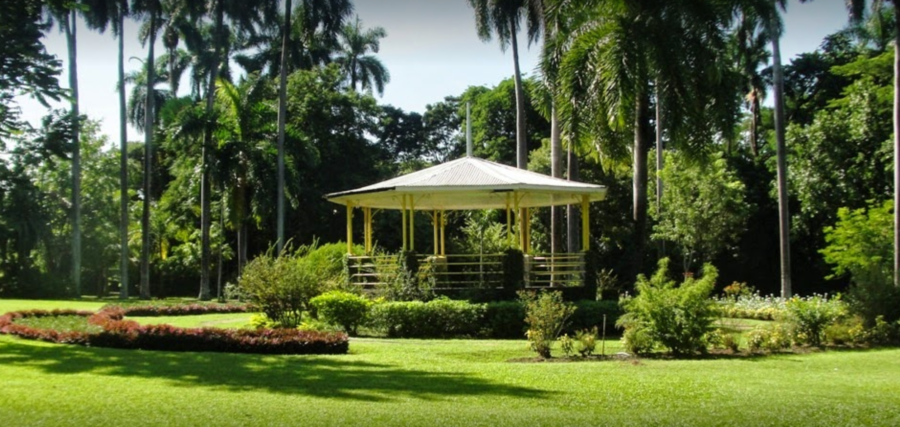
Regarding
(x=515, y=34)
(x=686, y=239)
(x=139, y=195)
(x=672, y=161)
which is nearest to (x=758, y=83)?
(x=672, y=161)

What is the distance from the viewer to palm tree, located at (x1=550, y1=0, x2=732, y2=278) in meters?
21.8

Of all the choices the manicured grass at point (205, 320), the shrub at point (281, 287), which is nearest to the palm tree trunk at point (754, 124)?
the manicured grass at point (205, 320)

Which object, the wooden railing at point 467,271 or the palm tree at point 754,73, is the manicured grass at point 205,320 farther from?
the palm tree at point 754,73

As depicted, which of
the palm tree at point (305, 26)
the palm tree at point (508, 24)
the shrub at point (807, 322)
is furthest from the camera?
the palm tree at point (305, 26)

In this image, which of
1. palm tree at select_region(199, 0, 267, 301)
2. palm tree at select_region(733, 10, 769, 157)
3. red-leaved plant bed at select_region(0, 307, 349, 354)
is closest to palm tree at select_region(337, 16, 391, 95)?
palm tree at select_region(199, 0, 267, 301)

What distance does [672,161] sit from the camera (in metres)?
38.6

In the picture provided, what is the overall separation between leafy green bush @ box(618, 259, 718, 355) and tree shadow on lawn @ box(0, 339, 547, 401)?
4.94m

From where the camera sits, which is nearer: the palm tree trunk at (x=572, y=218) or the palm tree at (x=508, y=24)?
the palm tree trunk at (x=572, y=218)

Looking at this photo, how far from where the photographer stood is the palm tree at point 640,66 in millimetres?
21844

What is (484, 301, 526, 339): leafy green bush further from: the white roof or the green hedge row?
the white roof

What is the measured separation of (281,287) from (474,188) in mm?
6115

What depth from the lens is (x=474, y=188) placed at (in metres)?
23.7

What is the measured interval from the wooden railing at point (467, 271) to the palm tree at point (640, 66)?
2.09 metres

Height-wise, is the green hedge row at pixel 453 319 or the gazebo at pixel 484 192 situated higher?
the gazebo at pixel 484 192
